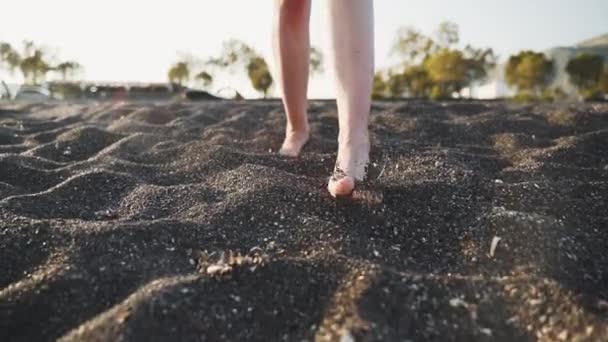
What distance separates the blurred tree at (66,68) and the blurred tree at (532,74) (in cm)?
1694

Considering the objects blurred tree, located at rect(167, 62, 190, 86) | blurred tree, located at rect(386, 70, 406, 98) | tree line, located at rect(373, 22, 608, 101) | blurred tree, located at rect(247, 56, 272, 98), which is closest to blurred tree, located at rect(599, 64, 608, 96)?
tree line, located at rect(373, 22, 608, 101)

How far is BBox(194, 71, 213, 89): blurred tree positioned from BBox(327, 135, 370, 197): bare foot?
892 inches

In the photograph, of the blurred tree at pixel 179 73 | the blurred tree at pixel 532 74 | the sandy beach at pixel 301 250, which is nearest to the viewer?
the sandy beach at pixel 301 250

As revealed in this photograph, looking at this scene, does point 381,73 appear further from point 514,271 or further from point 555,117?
point 514,271

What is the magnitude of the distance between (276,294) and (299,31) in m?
1.10

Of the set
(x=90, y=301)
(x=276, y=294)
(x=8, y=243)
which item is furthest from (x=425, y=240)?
(x=8, y=243)

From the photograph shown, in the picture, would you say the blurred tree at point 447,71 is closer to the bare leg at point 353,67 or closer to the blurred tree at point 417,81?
the blurred tree at point 417,81

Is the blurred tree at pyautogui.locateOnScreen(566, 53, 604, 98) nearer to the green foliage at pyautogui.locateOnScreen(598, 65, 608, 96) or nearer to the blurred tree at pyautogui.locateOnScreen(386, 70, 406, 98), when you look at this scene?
the green foliage at pyautogui.locateOnScreen(598, 65, 608, 96)

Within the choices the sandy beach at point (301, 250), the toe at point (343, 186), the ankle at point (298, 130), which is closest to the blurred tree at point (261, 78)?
the ankle at point (298, 130)

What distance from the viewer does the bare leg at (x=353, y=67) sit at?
4.17 ft

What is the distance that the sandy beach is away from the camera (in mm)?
693

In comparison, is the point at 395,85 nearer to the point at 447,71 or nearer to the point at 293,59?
the point at 447,71

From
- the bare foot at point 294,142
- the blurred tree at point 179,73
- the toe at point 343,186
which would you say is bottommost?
the toe at point 343,186

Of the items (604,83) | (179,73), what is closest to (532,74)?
(604,83)
